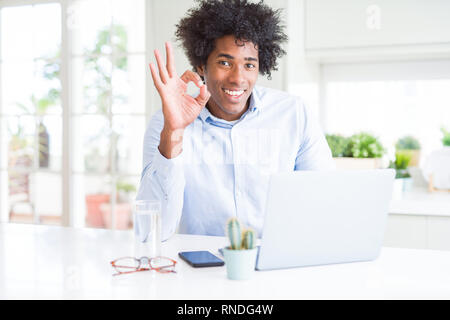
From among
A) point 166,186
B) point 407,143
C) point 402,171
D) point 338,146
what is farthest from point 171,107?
point 407,143

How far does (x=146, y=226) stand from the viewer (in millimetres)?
1228

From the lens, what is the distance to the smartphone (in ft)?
4.08

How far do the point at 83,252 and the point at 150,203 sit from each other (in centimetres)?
34

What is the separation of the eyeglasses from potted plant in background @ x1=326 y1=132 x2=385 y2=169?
5.56 ft

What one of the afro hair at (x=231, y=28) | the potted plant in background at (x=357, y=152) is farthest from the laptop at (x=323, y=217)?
the potted plant in background at (x=357, y=152)

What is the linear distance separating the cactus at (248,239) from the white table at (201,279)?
8 centimetres

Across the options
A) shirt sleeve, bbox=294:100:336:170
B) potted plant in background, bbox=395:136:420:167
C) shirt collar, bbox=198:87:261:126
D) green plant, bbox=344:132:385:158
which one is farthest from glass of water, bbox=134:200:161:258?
potted plant in background, bbox=395:136:420:167

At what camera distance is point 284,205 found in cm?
116

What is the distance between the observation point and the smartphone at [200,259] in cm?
124

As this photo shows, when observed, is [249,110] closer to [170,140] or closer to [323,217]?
[170,140]

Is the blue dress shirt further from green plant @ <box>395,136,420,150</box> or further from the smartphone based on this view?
green plant @ <box>395,136,420,150</box>

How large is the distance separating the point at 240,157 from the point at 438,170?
160cm

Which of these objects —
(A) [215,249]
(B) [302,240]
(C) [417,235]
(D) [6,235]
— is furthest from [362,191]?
(C) [417,235]

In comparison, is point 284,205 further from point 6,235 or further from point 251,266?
point 6,235
